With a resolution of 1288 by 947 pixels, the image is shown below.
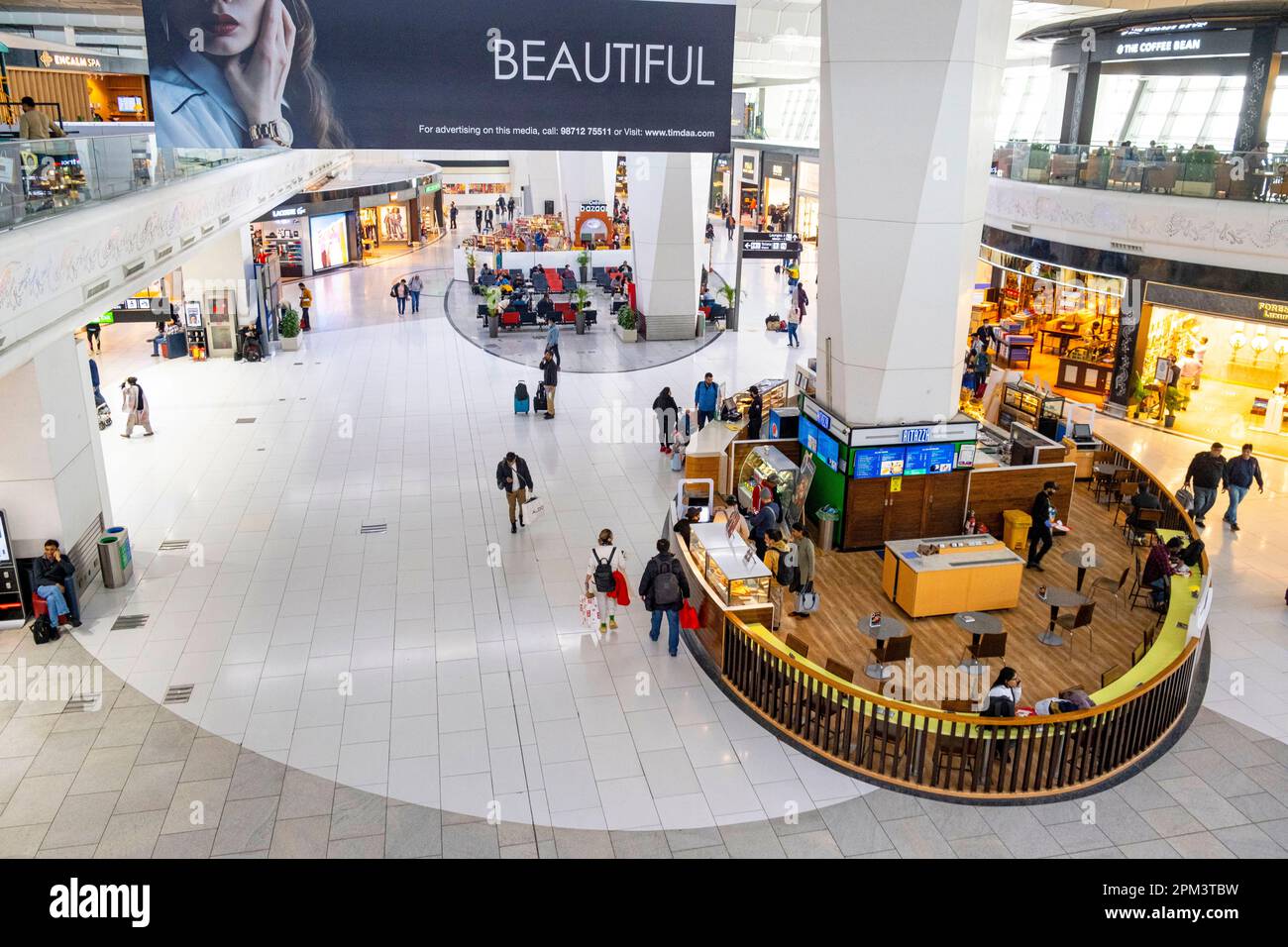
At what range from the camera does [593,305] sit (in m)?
30.0

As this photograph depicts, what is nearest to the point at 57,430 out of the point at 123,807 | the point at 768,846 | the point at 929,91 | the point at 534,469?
the point at 123,807

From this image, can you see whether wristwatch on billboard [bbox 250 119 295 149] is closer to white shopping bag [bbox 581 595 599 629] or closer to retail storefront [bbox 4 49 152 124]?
white shopping bag [bbox 581 595 599 629]

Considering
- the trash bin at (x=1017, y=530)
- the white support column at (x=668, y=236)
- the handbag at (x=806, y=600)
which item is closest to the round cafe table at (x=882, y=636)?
the handbag at (x=806, y=600)

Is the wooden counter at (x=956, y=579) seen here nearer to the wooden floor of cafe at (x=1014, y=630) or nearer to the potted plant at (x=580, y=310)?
the wooden floor of cafe at (x=1014, y=630)

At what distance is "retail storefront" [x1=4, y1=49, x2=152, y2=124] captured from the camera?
23203mm

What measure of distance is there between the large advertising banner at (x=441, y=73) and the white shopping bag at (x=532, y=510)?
4.86 metres

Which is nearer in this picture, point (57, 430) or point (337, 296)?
point (57, 430)

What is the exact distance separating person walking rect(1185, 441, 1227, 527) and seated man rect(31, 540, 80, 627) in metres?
14.4

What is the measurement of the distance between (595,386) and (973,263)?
10.2 meters

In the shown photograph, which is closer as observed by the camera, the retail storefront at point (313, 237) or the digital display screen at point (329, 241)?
the retail storefront at point (313, 237)

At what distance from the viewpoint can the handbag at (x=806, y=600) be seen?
10859 mm

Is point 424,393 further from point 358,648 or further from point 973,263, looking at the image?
point 973,263

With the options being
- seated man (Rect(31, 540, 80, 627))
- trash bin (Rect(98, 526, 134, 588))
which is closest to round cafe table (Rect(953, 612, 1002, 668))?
seated man (Rect(31, 540, 80, 627))

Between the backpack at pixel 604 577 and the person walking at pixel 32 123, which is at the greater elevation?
the person walking at pixel 32 123
